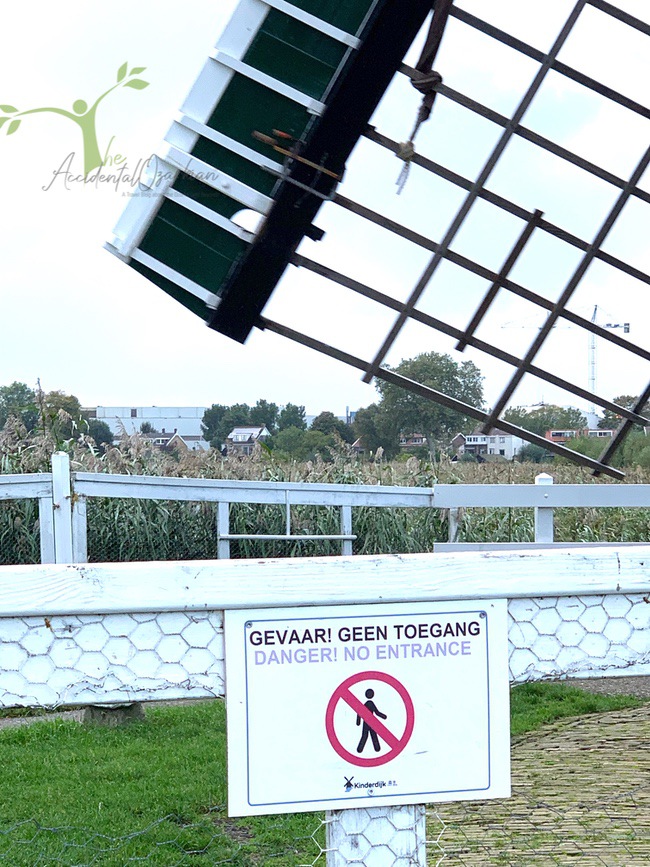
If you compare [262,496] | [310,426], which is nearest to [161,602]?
[262,496]

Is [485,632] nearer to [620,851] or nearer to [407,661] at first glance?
[407,661]

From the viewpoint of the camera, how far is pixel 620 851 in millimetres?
3271

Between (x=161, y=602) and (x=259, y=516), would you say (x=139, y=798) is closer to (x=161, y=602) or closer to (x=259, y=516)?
(x=161, y=602)

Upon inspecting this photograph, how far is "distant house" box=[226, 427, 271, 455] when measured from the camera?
11.1 metres

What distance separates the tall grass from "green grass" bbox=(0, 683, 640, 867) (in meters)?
3.40

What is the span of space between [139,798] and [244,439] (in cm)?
805

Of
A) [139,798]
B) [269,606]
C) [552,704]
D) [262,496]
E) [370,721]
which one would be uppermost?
[269,606]

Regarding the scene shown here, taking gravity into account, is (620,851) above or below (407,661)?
below

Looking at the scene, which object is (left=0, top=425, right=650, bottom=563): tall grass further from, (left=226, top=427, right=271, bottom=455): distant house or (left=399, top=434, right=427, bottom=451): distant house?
(left=399, top=434, right=427, bottom=451): distant house

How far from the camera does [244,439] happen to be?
11789 millimetres

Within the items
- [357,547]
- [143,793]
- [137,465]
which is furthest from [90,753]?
[137,465]

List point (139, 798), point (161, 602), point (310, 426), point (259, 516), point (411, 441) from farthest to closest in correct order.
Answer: point (310, 426)
point (411, 441)
point (259, 516)
point (139, 798)
point (161, 602)

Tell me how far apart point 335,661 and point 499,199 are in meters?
2.49

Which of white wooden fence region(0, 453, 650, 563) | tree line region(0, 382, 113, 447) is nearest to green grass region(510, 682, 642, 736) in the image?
white wooden fence region(0, 453, 650, 563)
